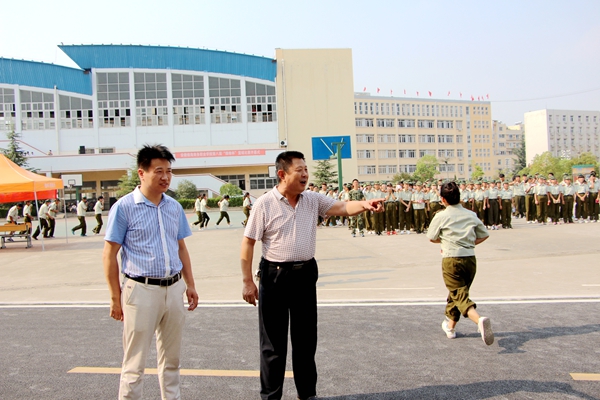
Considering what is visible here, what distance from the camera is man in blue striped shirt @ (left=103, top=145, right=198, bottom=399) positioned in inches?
137

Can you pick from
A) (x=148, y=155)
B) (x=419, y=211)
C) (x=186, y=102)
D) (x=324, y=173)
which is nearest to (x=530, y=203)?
(x=419, y=211)

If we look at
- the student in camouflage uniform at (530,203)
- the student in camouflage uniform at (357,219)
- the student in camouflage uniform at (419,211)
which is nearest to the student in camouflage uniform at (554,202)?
the student in camouflage uniform at (530,203)

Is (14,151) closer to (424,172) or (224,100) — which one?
(224,100)

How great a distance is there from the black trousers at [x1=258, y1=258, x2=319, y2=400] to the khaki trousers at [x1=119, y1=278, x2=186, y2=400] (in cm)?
65

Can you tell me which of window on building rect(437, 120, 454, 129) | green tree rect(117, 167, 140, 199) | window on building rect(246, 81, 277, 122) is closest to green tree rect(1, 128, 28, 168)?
green tree rect(117, 167, 140, 199)

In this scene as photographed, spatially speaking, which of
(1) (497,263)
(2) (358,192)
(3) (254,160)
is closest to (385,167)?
(3) (254,160)

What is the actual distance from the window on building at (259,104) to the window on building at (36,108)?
71.3 ft

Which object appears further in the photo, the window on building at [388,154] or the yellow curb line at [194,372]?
the window on building at [388,154]

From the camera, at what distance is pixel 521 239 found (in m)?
14.6

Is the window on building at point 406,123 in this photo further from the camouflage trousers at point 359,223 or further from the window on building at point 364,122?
the camouflage trousers at point 359,223

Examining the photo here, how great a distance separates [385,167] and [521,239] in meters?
78.3

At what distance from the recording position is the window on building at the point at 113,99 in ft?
182

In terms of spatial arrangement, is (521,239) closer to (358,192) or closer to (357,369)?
(358,192)

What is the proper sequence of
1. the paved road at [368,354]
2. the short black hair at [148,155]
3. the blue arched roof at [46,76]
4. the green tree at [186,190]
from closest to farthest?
the short black hair at [148,155] → the paved road at [368,354] → the green tree at [186,190] → the blue arched roof at [46,76]
